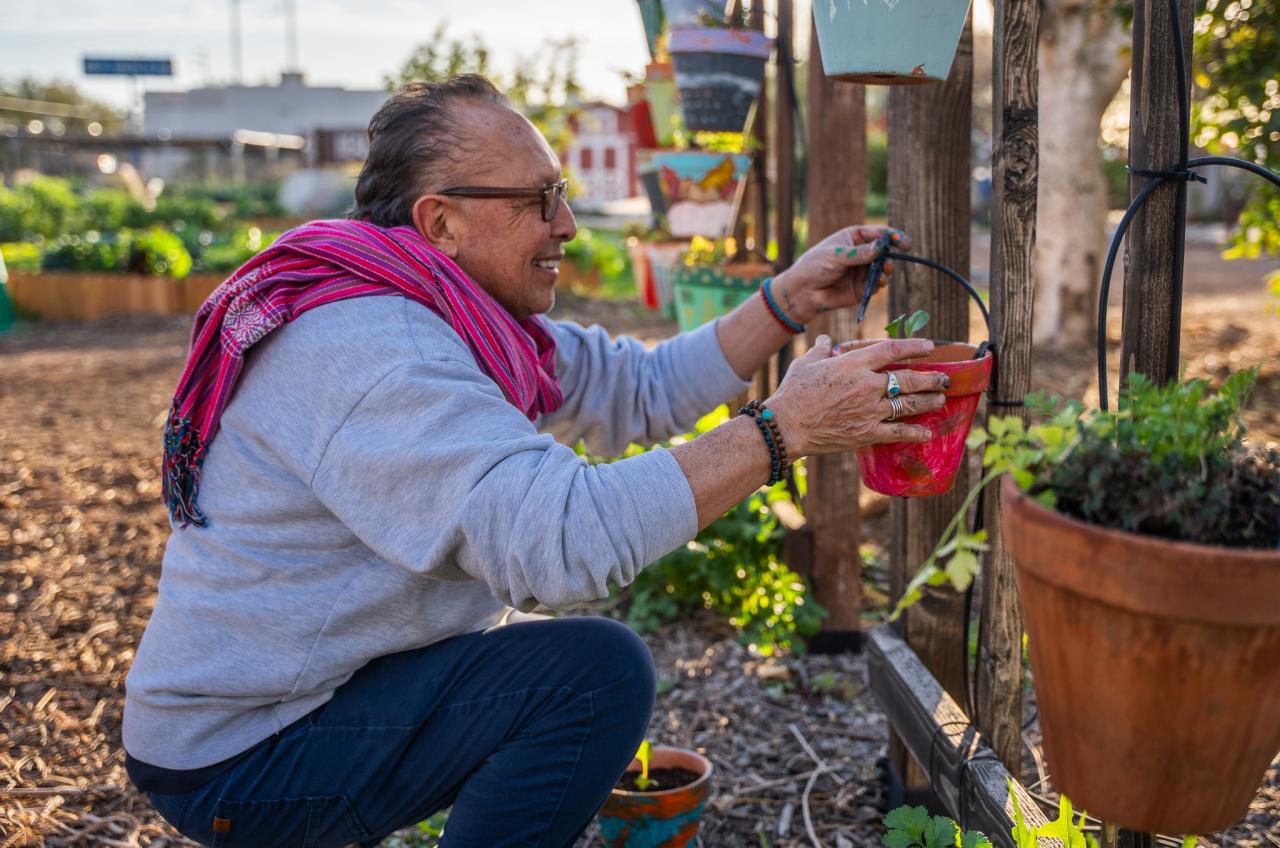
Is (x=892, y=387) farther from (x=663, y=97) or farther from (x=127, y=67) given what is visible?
(x=127, y=67)

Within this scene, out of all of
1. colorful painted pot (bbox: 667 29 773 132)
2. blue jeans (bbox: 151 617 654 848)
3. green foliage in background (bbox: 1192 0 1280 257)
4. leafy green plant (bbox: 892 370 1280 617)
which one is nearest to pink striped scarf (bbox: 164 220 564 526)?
blue jeans (bbox: 151 617 654 848)

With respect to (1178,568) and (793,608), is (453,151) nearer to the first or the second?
(1178,568)

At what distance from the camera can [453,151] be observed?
6.23 ft

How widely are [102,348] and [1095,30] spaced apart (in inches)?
306

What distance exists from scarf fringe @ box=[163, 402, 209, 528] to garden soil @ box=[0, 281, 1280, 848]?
0.90 metres

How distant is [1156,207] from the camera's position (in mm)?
1423

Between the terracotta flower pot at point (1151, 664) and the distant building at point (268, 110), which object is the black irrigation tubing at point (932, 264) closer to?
the terracotta flower pot at point (1151, 664)

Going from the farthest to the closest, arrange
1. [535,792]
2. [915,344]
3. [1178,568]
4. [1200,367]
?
[1200,367] → [535,792] → [915,344] → [1178,568]

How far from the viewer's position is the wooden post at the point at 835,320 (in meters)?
2.93

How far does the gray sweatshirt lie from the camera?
1523mm

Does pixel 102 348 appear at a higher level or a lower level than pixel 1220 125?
lower

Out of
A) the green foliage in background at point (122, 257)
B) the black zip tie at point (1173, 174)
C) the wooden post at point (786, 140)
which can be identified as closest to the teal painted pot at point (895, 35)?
the black zip tie at point (1173, 174)

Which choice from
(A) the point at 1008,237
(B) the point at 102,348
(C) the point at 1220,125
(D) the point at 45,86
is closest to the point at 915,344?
(A) the point at 1008,237

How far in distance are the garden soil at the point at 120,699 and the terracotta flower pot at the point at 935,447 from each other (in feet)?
3.23
